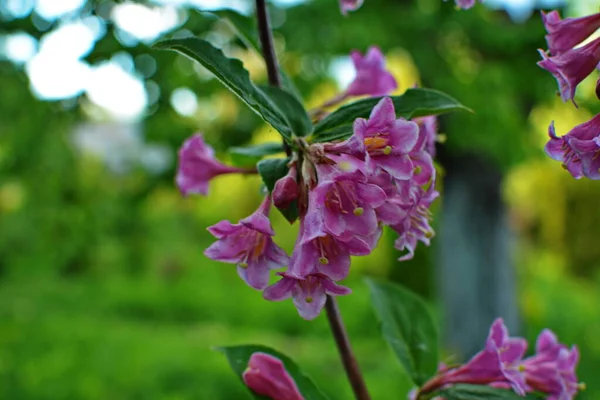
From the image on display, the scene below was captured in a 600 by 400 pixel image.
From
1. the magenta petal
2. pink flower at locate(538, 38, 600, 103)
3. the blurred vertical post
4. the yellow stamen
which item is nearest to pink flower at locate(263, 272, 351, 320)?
the magenta petal

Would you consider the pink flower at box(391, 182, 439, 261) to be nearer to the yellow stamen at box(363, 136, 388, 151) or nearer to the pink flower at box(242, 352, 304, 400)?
the yellow stamen at box(363, 136, 388, 151)

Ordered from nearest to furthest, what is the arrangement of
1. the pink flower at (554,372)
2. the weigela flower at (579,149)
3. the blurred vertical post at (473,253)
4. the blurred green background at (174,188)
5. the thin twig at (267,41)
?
1. the weigela flower at (579,149)
2. the thin twig at (267,41)
3. the pink flower at (554,372)
4. the blurred green background at (174,188)
5. the blurred vertical post at (473,253)

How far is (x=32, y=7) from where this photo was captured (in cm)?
215

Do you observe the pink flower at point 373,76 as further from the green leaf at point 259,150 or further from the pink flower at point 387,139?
the pink flower at point 387,139

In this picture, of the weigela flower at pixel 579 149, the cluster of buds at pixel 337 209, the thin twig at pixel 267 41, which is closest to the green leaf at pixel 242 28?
the thin twig at pixel 267 41

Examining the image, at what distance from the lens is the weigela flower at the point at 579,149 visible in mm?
480

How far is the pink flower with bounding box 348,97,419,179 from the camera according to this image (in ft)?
1.65

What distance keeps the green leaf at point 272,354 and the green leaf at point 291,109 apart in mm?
218

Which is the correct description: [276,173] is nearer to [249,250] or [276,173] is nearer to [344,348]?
[249,250]

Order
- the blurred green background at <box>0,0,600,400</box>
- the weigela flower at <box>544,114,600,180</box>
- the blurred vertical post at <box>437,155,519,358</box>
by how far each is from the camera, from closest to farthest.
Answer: the weigela flower at <box>544,114,600,180</box> → the blurred green background at <box>0,0,600,400</box> → the blurred vertical post at <box>437,155,519,358</box>

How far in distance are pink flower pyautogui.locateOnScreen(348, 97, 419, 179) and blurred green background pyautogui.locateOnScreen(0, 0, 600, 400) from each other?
406 millimetres

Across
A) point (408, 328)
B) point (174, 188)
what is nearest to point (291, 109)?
point (408, 328)

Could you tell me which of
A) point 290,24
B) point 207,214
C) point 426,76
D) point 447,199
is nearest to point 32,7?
point 290,24

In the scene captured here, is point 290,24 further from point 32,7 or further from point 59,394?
point 59,394
